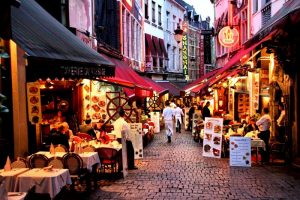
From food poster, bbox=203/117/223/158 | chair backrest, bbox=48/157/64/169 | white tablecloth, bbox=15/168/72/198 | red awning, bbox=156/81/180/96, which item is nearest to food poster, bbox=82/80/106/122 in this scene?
food poster, bbox=203/117/223/158

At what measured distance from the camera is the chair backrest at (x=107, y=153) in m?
13.5

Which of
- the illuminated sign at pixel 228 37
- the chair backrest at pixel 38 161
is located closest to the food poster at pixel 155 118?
the illuminated sign at pixel 228 37

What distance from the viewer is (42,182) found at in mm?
9312

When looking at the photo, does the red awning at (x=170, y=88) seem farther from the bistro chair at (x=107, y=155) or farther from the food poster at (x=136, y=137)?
the bistro chair at (x=107, y=155)

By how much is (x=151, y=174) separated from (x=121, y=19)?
53.5 feet

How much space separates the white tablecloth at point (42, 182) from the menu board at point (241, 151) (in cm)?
719

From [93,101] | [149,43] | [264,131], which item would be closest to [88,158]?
[264,131]

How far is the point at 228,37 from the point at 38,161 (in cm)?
1613

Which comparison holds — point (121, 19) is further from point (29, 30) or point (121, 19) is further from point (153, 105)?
point (29, 30)

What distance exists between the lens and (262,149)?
623 inches

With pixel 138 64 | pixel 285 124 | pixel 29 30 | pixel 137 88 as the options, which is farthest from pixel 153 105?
pixel 29 30

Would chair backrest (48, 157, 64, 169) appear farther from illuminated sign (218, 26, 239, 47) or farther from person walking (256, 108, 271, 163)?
illuminated sign (218, 26, 239, 47)

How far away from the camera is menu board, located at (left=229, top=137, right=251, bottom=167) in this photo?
15.3 m

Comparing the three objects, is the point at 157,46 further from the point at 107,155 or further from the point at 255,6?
the point at 107,155
